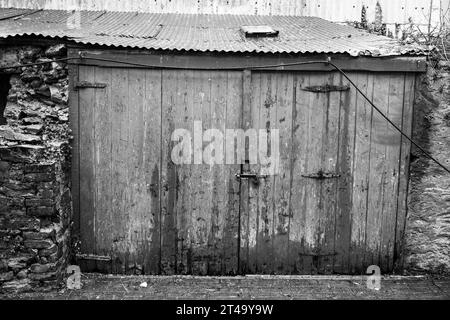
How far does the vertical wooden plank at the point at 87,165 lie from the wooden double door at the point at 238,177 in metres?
0.01

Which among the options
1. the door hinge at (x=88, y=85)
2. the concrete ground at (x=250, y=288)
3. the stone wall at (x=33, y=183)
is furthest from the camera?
the door hinge at (x=88, y=85)

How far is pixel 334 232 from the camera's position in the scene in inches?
233

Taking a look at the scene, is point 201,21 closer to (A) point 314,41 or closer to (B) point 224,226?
(A) point 314,41

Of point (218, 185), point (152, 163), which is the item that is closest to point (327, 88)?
point (218, 185)

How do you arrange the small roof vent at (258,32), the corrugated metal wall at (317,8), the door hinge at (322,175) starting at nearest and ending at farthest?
the door hinge at (322,175) → the small roof vent at (258,32) → the corrugated metal wall at (317,8)

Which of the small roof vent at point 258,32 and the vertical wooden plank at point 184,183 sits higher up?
the small roof vent at point 258,32

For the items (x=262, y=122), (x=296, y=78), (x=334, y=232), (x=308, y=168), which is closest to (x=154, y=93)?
(x=262, y=122)

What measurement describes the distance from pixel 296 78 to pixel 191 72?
4.12 feet

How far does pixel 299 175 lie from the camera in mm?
5863

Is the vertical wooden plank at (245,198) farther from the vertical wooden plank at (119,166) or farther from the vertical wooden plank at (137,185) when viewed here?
the vertical wooden plank at (119,166)

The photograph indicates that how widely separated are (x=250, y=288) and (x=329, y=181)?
1.60 meters

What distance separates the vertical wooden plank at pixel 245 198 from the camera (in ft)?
18.8

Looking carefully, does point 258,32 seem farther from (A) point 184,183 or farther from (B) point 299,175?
(A) point 184,183

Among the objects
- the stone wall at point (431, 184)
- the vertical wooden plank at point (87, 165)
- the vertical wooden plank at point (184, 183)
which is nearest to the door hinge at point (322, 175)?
the stone wall at point (431, 184)
